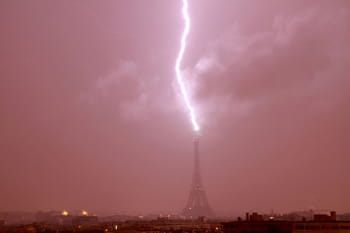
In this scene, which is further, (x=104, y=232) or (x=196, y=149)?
(x=196, y=149)

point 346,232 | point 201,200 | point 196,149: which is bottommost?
point 346,232

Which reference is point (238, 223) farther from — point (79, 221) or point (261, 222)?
point (79, 221)

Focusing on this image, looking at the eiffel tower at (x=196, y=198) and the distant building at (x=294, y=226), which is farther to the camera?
the eiffel tower at (x=196, y=198)

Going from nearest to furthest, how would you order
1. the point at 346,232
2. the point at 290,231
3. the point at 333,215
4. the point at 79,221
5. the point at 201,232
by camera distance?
the point at 346,232 < the point at 290,231 < the point at 333,215 < the point at 201,232 < the point at 79,221

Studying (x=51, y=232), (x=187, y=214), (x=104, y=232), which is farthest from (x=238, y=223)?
(x=187, y=214)

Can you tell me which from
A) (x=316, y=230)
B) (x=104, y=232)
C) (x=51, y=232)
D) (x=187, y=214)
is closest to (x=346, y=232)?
(x=316, y=230)

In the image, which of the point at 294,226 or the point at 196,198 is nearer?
the point at 294,226

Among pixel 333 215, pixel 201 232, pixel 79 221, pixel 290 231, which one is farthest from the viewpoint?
pixel 79 221

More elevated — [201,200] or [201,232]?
[201,200]

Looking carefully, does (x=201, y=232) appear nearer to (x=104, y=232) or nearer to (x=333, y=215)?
(x=104, y=232)

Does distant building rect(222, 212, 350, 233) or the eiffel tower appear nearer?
distant building rect(222, 212, 350, 233)
